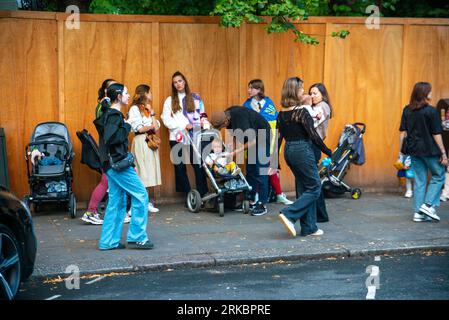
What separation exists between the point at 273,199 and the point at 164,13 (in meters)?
3.95

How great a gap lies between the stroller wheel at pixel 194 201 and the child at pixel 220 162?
1.67ft

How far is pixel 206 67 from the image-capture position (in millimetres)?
12977

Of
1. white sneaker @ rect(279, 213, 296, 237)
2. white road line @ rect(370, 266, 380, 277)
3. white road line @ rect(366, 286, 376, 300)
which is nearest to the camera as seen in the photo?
white road line @ rect(366, 286, 376, 300)

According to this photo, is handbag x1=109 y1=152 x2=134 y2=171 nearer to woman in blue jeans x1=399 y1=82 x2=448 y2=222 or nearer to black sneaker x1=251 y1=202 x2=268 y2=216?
black sneaker x1=251 y1=202 x2=268 y2=216

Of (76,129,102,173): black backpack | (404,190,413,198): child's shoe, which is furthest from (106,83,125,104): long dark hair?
(404,190,413,198): child's shoe

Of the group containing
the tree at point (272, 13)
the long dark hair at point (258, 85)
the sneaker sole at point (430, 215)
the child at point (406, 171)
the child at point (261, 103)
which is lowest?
the sneaker sole at point (430, 215)

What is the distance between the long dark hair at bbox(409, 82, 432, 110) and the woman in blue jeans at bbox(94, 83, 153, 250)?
4.07 meters

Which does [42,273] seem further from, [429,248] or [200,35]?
[200,35]

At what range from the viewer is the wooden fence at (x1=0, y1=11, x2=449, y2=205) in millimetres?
12023

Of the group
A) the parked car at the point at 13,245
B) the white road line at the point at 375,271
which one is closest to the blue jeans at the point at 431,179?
the white road line at the point at 375,271

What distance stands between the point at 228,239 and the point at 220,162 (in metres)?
2.00

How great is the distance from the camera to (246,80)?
13180 millimetres

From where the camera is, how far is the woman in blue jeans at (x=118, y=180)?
9.19m

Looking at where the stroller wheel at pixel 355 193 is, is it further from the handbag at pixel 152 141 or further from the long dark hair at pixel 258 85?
the handbag at pixel 152 141
